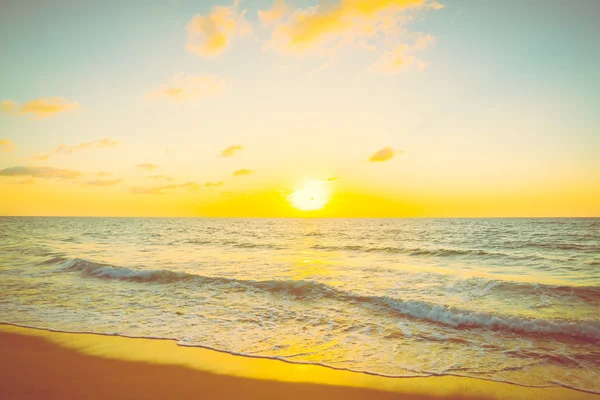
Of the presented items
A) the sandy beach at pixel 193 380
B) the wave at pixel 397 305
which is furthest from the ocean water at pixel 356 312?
the sandy beach at pixel 193 380

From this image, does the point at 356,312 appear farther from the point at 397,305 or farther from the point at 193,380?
the point at 193,380

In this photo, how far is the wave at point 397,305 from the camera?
888 cm

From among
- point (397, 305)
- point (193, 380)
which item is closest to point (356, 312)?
point (397, 305)

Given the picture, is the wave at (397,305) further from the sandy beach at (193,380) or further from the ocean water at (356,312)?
the sandy beach at (193,380)

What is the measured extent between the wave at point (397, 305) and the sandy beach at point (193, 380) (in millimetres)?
3661

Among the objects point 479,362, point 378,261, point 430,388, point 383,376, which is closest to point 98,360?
point 383,376

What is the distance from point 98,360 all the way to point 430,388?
6.65 metres

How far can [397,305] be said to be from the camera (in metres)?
11.2

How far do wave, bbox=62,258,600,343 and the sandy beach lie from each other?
3.66 m

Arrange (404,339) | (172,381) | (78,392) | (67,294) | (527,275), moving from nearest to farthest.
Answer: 1. (78,392)
2. (172,381)
3. (404,339)
4. (67,294)
5. (527,275)

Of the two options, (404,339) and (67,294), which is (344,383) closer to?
(404,339)

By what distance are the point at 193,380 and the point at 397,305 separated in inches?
291

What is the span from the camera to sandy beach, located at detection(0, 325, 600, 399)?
18.2ft

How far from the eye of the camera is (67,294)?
12.8m
